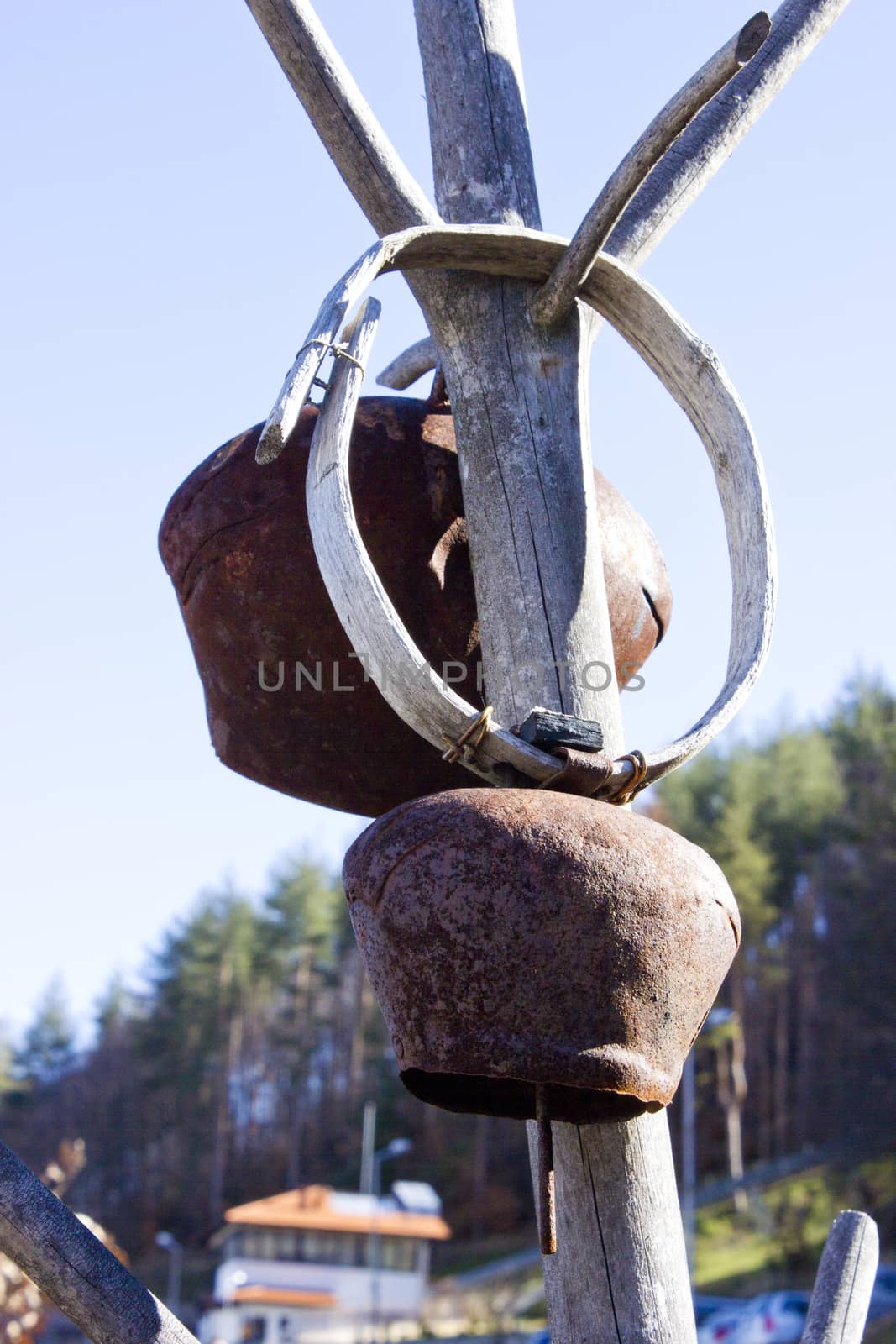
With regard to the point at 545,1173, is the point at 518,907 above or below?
above

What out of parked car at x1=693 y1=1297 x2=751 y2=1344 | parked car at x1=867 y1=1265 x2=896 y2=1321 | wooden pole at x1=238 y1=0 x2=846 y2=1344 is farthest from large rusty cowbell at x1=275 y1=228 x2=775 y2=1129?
parked car at x1=867 y1=1265 x2=896 y2=1321

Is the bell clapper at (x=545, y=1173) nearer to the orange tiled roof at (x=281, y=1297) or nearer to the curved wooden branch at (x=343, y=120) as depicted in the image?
the curved wooden branch at (x=343, y=120)

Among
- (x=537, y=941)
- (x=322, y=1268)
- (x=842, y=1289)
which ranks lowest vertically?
(x=322, y=1268)

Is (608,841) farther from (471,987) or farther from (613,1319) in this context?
(613,1319)

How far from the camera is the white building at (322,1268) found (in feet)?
109

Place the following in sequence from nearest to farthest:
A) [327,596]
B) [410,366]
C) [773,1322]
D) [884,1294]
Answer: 1. [327,596]
2. [410,366]
3. [773,1322]
4. [884,1294]

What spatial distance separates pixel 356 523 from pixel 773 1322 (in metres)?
27.4

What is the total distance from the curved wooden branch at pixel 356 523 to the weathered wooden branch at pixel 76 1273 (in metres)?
0.76

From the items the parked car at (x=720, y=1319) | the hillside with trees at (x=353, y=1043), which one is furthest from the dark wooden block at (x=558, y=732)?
the hillside with trees at (x=353, y=1043)

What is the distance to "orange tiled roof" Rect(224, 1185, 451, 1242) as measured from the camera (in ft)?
111

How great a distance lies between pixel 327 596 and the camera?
2076mm

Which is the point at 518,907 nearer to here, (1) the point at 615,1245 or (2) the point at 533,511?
(1) the point at 615,1245

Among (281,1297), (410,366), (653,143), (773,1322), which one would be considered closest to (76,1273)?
(653,143)

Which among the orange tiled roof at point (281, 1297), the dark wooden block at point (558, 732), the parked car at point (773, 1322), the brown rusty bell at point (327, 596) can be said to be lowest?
the orange tiled roof at point (281, 1297)
